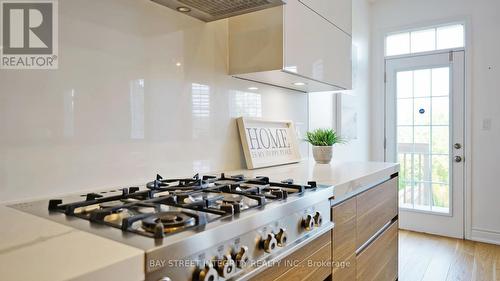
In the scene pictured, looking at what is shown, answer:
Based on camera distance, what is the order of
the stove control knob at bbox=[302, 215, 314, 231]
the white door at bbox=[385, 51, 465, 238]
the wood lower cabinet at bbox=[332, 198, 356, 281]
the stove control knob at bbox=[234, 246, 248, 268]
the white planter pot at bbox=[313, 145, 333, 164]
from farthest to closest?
1. the white door at bbox=[385, 51, 465, 238]
2. the white planter pot at bbox=[313, 145, 333, 164]
3. the wood lower cabinet at bbox=[332, 198, 356, 281]
4. the stove control knob at bbox=[302, 215, 314, 231]
5. the stove control knob at bbox=[234, 246, 248, 268]

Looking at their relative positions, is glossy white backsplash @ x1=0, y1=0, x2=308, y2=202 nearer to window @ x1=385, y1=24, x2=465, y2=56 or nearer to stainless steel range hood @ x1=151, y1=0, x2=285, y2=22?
stainless steel range hood @ x1=151, y1=0, x2=285, y2=22

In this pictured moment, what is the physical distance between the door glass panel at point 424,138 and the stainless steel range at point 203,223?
2.94 meters

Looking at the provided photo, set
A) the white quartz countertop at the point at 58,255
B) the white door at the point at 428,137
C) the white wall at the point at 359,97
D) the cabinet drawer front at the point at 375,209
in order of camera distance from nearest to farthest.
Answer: the white quartz countertop at the point at 58,255
the cabinet drawer front at the point at 375,209
the white wall at the point at 359,97
the white door at the point at 428,137

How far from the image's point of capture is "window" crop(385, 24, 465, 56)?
3.43 m

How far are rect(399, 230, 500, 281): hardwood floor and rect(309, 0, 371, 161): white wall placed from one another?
1.03 metres

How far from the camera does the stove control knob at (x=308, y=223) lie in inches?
40.4

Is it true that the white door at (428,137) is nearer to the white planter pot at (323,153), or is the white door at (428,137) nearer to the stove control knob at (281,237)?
the white planter pot at (323,153)

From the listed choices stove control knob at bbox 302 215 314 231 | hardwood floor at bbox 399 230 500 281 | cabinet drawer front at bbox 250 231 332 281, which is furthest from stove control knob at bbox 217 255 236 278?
hardwood floor at bbox 399 230 500 281

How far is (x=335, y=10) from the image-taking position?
197cm

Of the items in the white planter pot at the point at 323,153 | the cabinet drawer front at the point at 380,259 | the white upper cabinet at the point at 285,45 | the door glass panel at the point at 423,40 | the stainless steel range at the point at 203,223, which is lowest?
the cabinet drawer front at the point at 380,259

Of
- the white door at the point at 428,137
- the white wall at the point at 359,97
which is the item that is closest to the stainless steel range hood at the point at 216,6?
the white wall at the point at 359,97

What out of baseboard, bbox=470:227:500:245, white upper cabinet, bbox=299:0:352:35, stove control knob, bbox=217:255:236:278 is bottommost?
baseboard, bbox=470:227:500:245

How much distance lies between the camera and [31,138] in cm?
97

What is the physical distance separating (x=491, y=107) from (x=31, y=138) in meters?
3.84
